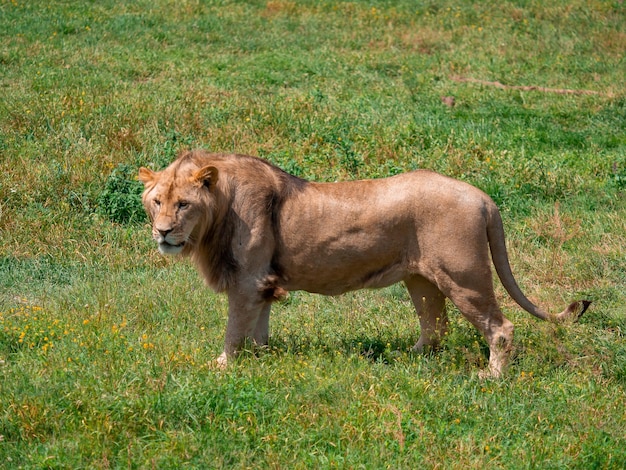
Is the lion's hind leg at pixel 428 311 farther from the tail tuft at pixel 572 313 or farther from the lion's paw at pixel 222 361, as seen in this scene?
the lion's paw at pixel 222 361

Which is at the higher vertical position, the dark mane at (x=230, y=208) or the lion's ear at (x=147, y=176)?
the lion's ear at (x=147, y=176)

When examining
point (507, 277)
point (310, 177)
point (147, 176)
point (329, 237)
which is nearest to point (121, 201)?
point (310, 177)

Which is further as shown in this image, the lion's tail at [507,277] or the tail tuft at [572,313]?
the tail tuft at [572,313]

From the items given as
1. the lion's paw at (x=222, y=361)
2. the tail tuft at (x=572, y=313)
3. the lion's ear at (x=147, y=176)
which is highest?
the lion's ear at (x=147, y=176)

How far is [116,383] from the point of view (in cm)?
522

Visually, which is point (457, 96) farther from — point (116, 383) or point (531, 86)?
point (116, 383)

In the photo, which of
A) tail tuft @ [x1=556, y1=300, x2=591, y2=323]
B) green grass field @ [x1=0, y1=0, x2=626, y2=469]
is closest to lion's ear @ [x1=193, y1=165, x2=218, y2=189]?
green grass field @ [x1=0, y1=0, x2=626, y2=469]

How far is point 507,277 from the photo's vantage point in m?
6.13

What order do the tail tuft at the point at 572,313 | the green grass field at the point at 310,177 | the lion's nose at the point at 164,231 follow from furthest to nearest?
the tail tuft at the point at 572,313, the lion's nose at the point at 164,231, the green grass field at the point at 310,177

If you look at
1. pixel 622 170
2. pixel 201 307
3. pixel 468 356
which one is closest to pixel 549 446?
pixel 468 356

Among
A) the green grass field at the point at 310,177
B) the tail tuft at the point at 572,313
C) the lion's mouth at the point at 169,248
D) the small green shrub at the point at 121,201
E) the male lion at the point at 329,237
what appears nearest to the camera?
the green grass field at the point at 310,177

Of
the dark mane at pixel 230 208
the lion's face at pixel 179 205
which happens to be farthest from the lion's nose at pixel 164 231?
the dark mane at pixel 230 208

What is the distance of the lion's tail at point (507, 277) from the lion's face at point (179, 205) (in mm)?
1782

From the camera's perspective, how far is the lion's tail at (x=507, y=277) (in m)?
5.99
